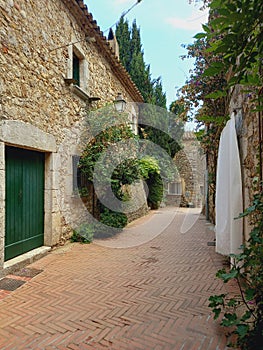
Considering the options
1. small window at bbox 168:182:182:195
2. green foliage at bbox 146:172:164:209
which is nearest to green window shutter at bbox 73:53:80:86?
green foliage at bbox 146:172:164:209

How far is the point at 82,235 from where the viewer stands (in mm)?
5895

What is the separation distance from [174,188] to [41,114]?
1348 centimetres

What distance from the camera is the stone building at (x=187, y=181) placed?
55.6 feet

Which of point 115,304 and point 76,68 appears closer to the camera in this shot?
point 115,304

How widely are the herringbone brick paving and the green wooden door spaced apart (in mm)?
458

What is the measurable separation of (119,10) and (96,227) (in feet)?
15.2

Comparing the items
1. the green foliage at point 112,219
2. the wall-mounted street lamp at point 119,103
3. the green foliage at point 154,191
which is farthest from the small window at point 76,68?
the green foliage at point 154,191

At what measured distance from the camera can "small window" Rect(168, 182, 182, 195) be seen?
17112 mm

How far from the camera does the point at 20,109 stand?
4.03m

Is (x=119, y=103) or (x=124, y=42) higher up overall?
(x=124, y=42)

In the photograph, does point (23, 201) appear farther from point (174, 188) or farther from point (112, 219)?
point (174, 188)

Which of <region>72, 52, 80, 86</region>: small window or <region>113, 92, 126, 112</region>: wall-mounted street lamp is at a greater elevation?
<region>72, 52, 80, 86</region>: small window

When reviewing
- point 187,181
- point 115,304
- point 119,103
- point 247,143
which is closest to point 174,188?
point 187,181

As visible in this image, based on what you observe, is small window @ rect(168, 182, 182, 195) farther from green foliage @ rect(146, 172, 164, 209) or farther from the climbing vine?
the climbing vine
